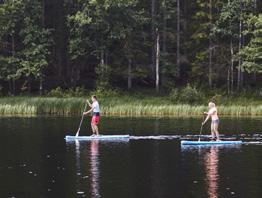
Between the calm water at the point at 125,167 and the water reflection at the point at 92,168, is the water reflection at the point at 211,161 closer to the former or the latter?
the calm water at the point at 125,167

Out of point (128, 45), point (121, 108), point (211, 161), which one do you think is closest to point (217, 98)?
point (121, 108)

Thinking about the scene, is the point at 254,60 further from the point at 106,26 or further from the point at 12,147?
the point at 12,147

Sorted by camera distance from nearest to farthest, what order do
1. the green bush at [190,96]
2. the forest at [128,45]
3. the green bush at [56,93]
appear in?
the green bush at [190,96], the green bush at [56,93], the forest at [128,45]

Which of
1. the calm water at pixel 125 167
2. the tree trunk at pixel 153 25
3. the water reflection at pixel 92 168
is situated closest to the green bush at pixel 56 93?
the tree trunk at pixel 153 25

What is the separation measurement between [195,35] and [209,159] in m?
39.5

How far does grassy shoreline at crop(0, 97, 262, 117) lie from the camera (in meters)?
47.2

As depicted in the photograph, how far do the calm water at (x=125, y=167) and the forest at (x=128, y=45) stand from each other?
25.8m

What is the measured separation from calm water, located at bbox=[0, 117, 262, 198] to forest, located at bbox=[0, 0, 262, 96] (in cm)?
2575

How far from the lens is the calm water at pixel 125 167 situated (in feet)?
58.1

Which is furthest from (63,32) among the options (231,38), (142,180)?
(142,180)

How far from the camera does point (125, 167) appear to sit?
71.6 feet

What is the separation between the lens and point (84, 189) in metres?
17.9

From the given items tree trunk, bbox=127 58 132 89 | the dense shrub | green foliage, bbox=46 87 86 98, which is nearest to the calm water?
the dense shrub

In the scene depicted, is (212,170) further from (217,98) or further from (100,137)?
(217,98)
